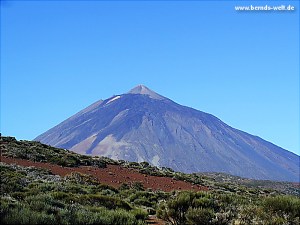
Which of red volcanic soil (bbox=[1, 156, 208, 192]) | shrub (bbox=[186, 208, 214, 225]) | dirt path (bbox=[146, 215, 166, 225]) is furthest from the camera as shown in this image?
red volcanic soil (bbox=[1, 156, 208, 192])

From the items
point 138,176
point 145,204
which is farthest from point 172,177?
point 145,204

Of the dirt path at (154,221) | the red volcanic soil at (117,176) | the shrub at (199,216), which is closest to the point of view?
the shrub at (199,216)

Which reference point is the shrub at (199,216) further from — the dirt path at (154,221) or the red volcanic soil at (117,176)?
the red volcanic soil at (117,176)

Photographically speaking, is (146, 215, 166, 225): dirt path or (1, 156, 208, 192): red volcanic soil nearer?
(146, 215, 166, 225): dirt path

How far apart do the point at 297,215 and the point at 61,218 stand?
5.95 meters

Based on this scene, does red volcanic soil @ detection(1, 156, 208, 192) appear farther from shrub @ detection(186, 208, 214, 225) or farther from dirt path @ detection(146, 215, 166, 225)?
shrub @ detection(186, 208, 214, 225)

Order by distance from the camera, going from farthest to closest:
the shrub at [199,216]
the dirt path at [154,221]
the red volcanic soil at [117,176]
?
1. the red volcanic soil at [117,176]
2. the dirt path at [154,221]
3. the shrub at [199,216]

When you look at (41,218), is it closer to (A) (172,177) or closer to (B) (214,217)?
(B) (214,217)

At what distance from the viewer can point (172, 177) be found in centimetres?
3453

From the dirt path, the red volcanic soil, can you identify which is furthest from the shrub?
the red volcanic soil

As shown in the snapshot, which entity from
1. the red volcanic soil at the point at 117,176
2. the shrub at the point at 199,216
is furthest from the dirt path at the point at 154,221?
the red volcanic soil at the point at 117,176

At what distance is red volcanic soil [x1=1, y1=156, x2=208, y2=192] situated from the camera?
26781 mm

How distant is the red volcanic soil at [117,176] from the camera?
2678cm

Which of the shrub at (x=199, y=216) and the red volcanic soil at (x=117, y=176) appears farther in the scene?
the red volcanic soil at (x=117, y=176)
